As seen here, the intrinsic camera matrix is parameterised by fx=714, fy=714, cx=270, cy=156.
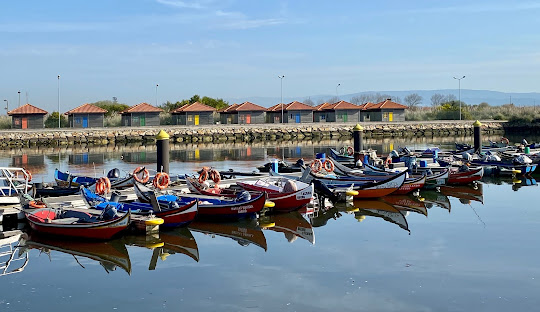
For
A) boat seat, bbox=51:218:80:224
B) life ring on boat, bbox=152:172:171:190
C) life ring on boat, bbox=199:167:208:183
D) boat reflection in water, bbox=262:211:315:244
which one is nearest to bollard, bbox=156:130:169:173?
life ring on boat, bbox=199:167:208:183

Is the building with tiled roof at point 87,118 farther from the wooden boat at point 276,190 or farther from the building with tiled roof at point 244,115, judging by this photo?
the wooden boat at point 276,190

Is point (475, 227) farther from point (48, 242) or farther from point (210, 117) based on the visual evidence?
point (210, 117)

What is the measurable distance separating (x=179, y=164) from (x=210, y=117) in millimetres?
42297

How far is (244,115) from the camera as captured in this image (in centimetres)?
9481

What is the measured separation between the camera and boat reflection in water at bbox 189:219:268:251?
21891mm

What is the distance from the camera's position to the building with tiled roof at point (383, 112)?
99125mm

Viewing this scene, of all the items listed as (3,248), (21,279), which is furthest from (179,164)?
(21,279)

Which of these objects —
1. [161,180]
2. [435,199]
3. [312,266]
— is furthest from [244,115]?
[312,266]

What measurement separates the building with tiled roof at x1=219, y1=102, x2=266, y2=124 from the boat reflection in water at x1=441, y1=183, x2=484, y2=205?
6136 cm

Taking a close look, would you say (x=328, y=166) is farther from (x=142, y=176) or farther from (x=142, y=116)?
(x=142, y=116)

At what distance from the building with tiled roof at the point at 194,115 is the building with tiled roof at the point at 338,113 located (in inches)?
624

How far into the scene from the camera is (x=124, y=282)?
56.6ft

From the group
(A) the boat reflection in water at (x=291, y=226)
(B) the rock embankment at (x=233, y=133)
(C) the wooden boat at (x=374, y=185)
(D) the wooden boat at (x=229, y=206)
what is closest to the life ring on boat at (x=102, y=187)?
(D) the wooden boat at (x=229, y=206)

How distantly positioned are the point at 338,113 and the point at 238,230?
248 feet
